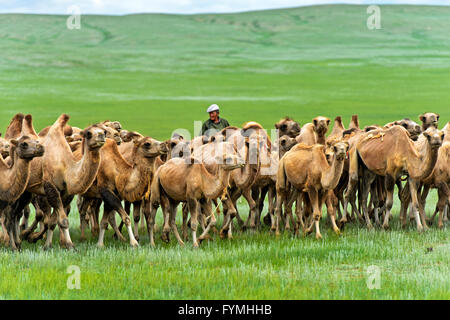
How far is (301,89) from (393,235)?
6165 centimetres

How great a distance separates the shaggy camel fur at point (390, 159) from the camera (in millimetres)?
14297

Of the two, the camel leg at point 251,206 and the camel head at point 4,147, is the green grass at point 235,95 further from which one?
the camel head at point 4,147

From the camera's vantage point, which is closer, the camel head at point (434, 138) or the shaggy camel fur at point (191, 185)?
the shaggy camel fur at point (191, 185)

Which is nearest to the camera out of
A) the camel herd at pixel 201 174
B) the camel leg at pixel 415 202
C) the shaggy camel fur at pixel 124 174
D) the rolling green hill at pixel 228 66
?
the camel herd at pixel 201 174

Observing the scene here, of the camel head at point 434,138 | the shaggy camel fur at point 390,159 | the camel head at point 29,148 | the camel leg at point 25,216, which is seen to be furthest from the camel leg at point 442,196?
the camel leg at point 25,216

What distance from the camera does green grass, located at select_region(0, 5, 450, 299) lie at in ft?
32.7

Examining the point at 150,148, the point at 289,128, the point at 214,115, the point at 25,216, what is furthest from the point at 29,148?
the point at 289,128

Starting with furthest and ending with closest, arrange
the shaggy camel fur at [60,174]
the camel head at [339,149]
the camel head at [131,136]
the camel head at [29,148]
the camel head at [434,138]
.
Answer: the camel head at [131,136] → the camel head at [434,138] → the camel head at [339,149] → the shaggy camel fur at [60,174] → the camel head at [29,148]

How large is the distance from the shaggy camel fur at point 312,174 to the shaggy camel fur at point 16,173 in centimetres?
483

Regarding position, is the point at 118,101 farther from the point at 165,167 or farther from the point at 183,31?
the point at 183,31

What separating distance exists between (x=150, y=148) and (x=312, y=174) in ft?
9.88

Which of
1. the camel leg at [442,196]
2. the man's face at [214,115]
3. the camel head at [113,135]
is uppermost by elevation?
the man's face at [214,115]

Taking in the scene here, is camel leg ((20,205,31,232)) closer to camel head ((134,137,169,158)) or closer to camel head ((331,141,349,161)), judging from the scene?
camel head ((134,137,169,158))

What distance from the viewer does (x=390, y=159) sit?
582 inches
